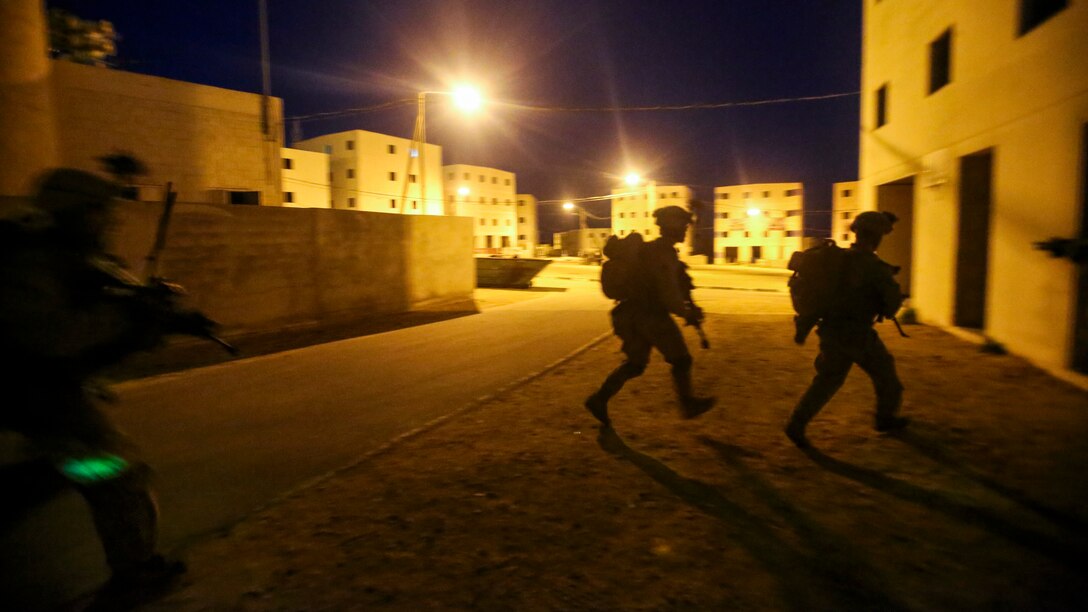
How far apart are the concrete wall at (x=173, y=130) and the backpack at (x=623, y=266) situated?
14.9 meters

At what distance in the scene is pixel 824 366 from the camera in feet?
14.1

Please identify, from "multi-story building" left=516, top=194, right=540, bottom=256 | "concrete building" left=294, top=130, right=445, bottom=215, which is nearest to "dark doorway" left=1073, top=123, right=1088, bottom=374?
"concrete building" left=294, top=130, right=445, bottom=215

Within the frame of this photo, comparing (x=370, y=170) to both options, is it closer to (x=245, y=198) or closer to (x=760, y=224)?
(x=245, y=198)

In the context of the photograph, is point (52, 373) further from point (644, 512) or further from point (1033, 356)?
point (1033, 356)

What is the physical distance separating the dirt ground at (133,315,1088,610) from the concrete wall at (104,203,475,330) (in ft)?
19.6

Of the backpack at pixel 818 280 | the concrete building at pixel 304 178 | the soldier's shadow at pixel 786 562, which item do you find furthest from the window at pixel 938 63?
the concrete building at pixel 304 178

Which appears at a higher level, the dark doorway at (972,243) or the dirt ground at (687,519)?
the dark doorway at (972,243)

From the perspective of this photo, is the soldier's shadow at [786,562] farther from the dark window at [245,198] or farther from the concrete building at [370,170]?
the concrete building at [370,170]

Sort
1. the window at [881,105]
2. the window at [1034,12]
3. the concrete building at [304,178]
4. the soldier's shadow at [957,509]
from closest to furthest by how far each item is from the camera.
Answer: the soldier's shadow at [957,509]
the window at [1034,12]
the window at [881,105]
the concrete building at [304,178]

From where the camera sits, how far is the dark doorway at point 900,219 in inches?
486

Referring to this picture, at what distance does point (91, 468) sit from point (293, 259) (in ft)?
29.5

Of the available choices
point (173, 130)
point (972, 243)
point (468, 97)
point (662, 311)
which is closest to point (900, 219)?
point (972, 243)

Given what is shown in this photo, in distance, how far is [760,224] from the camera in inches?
2522

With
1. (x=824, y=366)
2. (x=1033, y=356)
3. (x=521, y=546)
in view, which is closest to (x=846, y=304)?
(x=824, y=366)
